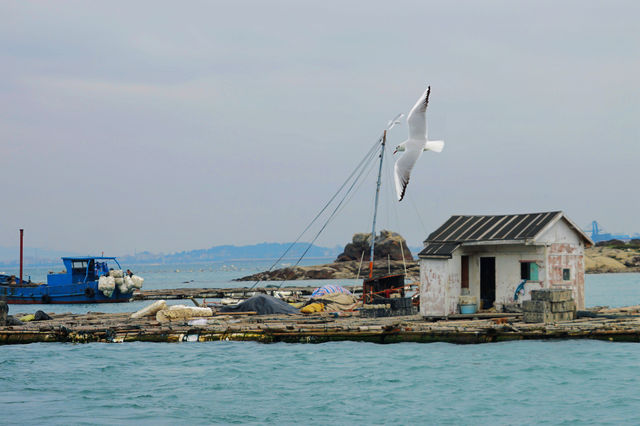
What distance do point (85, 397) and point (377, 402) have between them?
8.04 m

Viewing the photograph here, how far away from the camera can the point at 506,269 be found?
96.1 feet

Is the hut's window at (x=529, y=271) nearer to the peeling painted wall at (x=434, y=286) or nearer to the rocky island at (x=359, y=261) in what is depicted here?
the peeling painted wall at (x=434, y=286)

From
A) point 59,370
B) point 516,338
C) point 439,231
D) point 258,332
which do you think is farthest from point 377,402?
point 439,231

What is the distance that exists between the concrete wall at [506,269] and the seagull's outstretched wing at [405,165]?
13.0 ft

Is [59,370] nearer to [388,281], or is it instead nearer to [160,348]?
[160,348]

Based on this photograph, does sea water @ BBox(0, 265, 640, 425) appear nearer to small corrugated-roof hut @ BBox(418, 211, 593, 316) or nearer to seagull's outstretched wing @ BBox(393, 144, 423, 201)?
small corrugated-roof hut @ BBox(418, 211, 593, 316)

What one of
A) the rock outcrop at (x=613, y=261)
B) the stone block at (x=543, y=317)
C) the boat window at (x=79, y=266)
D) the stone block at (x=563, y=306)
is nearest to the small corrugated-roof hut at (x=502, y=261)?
the stone block at (x=563, y=306)

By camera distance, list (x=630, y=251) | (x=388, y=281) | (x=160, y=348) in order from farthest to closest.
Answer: (x=630, y=251) → (x=388, y=281) → (x=160, y=348)

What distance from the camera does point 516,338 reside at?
24.0 m

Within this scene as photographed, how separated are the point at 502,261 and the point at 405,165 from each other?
20.3 feet

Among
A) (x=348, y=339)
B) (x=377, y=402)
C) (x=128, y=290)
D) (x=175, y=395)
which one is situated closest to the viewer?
(x=377, y=402)

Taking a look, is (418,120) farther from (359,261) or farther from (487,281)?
(359,261)

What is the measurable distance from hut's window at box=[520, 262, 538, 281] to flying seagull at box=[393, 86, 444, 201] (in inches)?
241

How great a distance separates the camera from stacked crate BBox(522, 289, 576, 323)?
2598 cm
